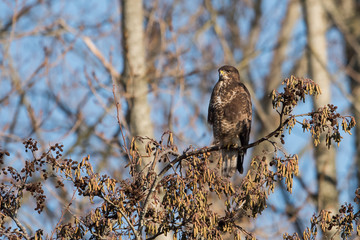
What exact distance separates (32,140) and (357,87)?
32.0 feet

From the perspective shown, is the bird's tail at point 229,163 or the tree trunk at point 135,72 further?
the tree trunk at point 135,72

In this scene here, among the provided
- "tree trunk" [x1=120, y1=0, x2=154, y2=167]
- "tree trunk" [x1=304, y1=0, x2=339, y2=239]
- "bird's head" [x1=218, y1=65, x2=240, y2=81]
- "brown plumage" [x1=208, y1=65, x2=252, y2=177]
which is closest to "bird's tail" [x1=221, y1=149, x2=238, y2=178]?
"brown plumage" [x1=208, y1=65, x2=252, y2=177]

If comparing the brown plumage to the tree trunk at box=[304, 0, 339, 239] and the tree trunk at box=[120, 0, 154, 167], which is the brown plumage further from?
the tree trunk at box=[304, 0, 339, 239]

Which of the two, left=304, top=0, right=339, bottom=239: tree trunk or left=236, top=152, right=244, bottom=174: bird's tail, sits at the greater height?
left=304, top=0, right=339, bottom=239: tree trunk

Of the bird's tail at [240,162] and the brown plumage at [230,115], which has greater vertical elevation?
the brown plumage at [230,115]

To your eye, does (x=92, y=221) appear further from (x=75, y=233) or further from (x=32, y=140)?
(x=32, y=140)

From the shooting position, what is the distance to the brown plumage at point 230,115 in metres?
5.62

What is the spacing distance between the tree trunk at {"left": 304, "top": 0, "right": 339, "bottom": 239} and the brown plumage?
8.19ft

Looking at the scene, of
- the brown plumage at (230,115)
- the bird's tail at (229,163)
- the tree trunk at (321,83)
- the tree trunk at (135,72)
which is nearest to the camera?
the brown plumage at (230,115)

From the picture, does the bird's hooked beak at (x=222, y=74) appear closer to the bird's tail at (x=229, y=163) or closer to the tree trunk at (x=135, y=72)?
the bird's tail at (x=229, y=163)

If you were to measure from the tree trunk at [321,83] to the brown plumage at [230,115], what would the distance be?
2.50m

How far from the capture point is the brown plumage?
18.4 ft

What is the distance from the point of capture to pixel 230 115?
562cm

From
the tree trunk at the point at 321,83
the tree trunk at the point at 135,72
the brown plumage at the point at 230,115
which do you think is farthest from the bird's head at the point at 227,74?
the tree trunk at the point at 321,83
